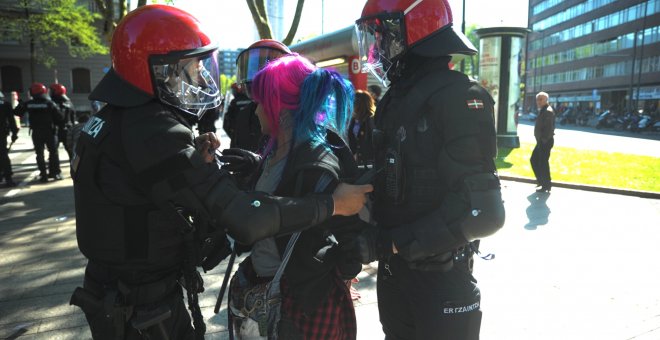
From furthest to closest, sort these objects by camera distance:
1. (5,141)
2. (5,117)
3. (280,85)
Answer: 1. (5,117)
2. (5,141)
3. (280,85)

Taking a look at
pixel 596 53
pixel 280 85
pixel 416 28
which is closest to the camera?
pixel 280 85

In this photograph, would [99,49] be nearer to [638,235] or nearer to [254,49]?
[254,49]

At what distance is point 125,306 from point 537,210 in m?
6.82

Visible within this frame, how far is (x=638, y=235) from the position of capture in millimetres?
5742

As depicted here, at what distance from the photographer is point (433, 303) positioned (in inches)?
69.8

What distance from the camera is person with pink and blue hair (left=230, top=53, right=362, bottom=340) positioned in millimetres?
1678

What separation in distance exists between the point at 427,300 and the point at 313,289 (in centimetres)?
46

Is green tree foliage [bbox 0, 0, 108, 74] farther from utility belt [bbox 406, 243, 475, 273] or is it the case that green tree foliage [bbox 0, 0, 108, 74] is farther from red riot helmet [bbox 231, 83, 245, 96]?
utility belt [bbox 406, 243, 475, 273]

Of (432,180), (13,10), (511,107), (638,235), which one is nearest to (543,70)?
(511,107)

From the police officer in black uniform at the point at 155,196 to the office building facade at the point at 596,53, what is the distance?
151ft

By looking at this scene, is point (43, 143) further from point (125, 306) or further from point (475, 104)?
point (475, 104)

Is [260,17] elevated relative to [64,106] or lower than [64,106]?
elevated

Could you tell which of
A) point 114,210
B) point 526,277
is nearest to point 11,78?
point 526,277

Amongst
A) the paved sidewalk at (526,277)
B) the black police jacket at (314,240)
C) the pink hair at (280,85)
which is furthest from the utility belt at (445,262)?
the paved sidewalk at (526,277)
